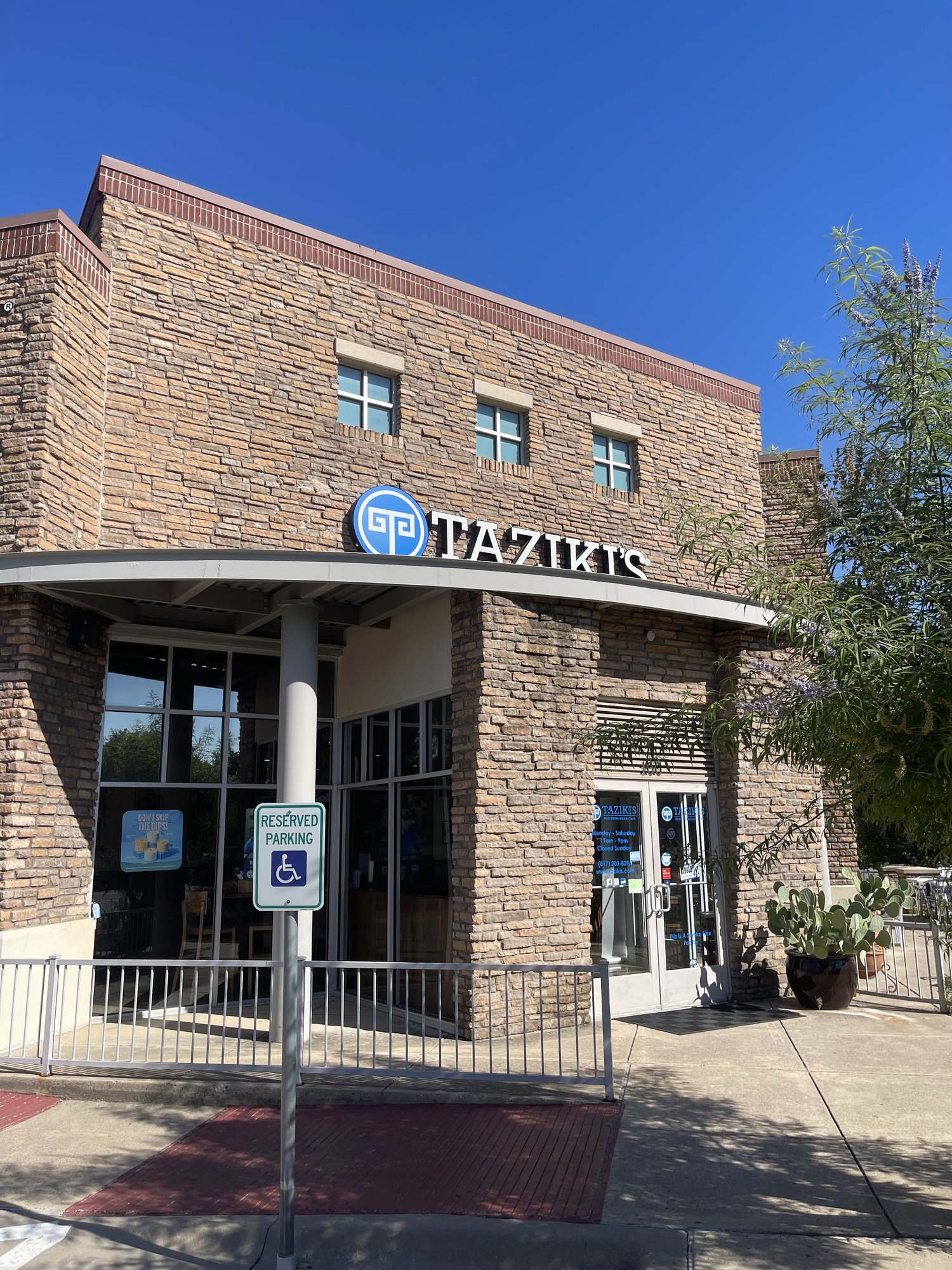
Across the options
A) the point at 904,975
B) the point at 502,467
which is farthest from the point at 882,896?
the point at 502,467

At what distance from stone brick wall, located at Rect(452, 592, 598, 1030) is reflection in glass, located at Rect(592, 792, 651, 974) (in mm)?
596

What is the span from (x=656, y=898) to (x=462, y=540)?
4.79m

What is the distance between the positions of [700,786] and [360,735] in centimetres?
417

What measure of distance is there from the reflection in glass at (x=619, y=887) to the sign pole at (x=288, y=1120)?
586 centimetres

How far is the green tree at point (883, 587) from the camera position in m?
4.66

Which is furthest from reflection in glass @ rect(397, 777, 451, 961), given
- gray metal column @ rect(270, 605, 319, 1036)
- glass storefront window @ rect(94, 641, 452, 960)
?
gray metal column @ rect(270, 605, 319, 1036)

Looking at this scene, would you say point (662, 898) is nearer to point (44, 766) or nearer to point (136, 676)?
point (136, 676)

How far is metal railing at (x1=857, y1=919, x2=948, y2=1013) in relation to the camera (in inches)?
429

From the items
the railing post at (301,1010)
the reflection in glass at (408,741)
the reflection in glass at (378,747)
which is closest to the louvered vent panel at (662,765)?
the reflection in glass at (408,741)

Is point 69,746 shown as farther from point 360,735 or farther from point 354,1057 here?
point 354,1057

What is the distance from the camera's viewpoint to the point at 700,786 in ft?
37.7

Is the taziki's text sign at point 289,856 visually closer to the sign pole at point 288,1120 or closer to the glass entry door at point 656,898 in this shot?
the sign pole at point 288,1120

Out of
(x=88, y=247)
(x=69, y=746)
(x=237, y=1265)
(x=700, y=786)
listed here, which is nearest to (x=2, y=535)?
(x=69, y=746)

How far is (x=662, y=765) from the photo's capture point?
11008 mm
